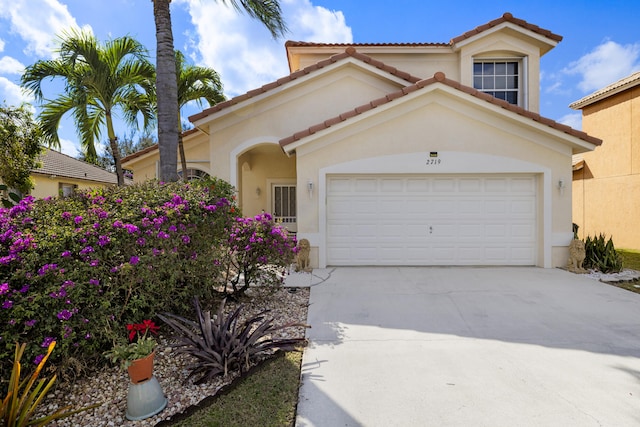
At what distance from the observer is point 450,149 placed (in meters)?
9.66

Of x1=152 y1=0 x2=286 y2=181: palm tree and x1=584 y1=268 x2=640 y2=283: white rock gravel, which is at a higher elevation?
x1=152 y1=0 x2=286 y2=181: palm tree

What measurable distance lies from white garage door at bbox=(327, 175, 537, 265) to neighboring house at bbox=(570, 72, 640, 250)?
29.8 ft

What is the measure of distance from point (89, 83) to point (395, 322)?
11.8 meters

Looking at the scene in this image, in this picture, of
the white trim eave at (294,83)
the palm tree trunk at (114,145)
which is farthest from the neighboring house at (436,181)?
the palm tree trunk at (114,145)

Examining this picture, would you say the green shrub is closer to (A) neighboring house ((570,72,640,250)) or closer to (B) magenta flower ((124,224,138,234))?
(A) neighboring house ((570,72,640,250))

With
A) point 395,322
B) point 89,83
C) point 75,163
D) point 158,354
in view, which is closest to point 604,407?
point 395,322

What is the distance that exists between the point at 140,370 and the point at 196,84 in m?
12.1

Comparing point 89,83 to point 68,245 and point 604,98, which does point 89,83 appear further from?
point 604,98

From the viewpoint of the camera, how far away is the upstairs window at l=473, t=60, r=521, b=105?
524 inches

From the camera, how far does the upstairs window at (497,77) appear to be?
43.7 feet

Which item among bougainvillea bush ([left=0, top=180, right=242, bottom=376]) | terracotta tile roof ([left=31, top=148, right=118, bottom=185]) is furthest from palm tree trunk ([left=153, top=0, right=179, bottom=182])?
terracotta tile roof ([left=31, top=148, right=118, bottom=185])

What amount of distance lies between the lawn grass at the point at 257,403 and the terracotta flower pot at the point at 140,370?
595 mm

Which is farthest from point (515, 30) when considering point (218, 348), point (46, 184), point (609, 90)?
point (46, 184)

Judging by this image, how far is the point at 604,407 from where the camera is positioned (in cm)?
335
